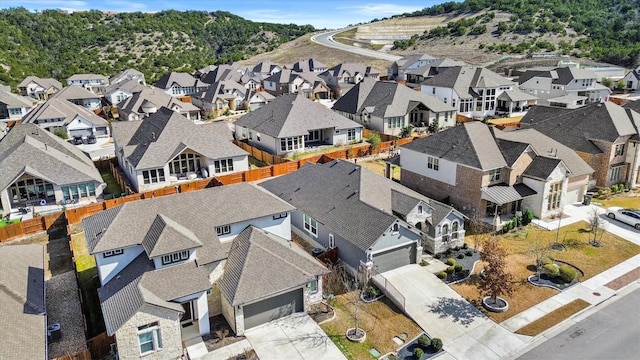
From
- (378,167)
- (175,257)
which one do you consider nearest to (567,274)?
(175,257)

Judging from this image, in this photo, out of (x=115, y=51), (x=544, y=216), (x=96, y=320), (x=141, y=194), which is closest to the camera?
(x=96, y=320)

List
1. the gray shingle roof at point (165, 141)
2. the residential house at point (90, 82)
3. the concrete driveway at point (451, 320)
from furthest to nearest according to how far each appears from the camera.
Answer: the residential house at point (90, 82) → the gray shingle roof at point (165, 141) → the concrete driveway at point (451, 320)

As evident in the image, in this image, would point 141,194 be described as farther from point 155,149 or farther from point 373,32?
point 373,32

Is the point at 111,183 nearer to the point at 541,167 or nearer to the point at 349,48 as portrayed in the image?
the point at 541,167

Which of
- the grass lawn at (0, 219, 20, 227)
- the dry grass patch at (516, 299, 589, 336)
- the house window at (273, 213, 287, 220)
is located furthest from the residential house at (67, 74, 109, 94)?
the dry grass patch at (516, 299, 589, 336)

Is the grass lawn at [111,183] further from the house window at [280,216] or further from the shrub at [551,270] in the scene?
the shrub at [551,270]

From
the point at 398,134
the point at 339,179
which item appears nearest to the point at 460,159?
the point at 339,179

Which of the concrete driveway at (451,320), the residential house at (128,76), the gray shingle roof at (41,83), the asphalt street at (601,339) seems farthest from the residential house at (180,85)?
the asphalt street at (601,339)

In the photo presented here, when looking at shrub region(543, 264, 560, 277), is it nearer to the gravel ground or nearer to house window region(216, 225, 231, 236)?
house window region(216, 225, 231, 236)
